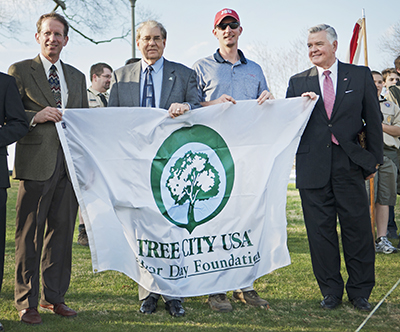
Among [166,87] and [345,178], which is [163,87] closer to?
[166,87]

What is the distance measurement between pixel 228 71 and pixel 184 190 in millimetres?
1256

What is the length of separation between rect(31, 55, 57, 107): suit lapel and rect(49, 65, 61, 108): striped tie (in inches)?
2.5

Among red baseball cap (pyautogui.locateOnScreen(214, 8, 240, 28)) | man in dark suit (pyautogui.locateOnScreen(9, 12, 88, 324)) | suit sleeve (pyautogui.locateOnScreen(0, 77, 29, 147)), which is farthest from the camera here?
red baseball cap (pyautogui.locateOnScreen(214, 8, 240, 28))

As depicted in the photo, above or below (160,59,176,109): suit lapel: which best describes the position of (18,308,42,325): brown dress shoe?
below

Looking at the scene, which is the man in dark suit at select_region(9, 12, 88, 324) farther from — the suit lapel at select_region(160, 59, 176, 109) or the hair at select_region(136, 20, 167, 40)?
the suit lapel at select_region(160, 59, 176, 109)

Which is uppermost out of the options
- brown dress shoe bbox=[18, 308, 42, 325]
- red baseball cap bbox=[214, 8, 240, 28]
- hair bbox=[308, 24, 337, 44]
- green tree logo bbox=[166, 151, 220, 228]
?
red baseball cap bbox=[214, 8, 240, 28]

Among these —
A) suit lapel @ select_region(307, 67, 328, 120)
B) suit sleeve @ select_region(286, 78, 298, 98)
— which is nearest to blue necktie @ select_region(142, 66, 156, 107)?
suit sleeve @ select_region(286, 78, 298, 98)

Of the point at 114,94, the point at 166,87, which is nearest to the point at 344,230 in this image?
the point at 166,87

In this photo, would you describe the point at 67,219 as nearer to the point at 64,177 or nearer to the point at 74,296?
the point at 64,177

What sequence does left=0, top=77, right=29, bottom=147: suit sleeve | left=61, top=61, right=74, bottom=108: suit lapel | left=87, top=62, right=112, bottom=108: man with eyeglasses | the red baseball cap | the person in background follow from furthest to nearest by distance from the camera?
the person in background < left=87, top=62, right=112, bottom=108: man with eyeglasses < the red baseball cap < left=61, top=61, right=74, bottom=108: suit lapel < left=0, top=77, right=29, bottom=147: suit sleeve

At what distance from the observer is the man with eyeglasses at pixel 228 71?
4.17 metres

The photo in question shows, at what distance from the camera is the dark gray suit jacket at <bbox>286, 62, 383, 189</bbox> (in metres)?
3.93

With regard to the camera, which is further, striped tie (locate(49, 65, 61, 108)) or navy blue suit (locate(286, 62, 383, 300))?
navy blue suit (locate(286, 62, 383, 300))

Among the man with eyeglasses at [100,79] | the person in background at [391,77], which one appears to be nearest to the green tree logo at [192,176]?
the man with eyeglasses at [100,79]
